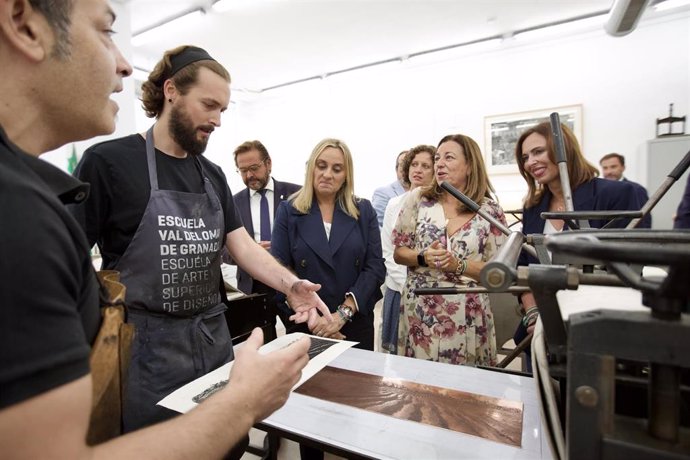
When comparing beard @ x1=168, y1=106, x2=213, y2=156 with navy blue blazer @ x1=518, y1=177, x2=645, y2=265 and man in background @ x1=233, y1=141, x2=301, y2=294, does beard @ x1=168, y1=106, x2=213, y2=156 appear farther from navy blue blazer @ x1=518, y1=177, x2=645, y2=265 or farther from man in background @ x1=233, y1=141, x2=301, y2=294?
man in background @ x1=233, y1=141, x2=301, y2=294

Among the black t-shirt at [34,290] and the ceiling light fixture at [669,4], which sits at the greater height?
the ceiling light fixture at [669,4]

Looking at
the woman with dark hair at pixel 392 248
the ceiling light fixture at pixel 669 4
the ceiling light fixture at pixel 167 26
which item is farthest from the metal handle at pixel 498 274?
the ceiling light fixture at pixel 669 4

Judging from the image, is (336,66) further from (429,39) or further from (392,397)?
(392,397)

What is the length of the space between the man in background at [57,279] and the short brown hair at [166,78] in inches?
23.2

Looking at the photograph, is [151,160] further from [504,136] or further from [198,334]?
[504,136]

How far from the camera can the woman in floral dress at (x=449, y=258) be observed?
1.83 meters

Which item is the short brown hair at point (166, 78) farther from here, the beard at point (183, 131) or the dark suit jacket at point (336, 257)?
the dark suit jacket at point (336, 257)

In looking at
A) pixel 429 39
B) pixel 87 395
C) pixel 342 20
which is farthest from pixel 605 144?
pixel 87 395

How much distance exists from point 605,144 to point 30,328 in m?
5.72

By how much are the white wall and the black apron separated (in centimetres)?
472

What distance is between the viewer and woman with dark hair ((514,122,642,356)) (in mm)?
1651

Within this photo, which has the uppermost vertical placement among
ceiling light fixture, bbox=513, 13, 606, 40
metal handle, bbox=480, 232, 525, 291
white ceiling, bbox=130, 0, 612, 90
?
white ceiling, bbox=130, 0, 612, 90

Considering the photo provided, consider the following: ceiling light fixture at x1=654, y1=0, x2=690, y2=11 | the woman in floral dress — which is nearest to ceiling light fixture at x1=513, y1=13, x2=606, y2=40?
ceiling light fixture at x1=654, y1=0, x2=690, y2=11

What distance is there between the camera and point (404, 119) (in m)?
5.96
